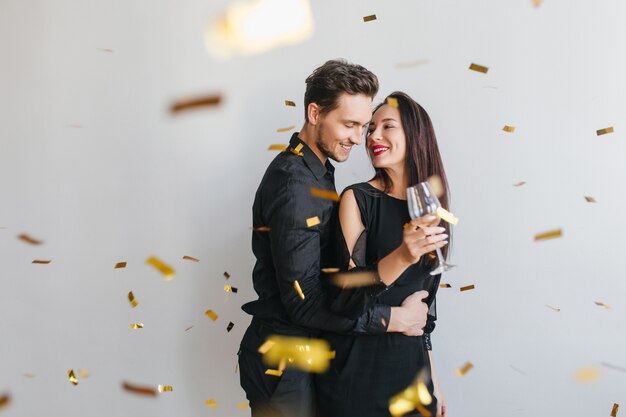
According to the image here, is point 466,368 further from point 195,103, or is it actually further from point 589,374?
point 195,103

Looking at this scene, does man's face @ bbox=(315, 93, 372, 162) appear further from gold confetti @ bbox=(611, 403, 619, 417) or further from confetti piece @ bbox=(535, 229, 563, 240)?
gold confetti @ bbox=(611, 403, 619, 417)

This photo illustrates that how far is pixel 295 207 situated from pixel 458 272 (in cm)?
86

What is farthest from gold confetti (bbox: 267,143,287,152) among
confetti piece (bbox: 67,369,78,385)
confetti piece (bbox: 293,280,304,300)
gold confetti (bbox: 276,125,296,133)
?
confetti piece (bbox: 67,369,78,385)

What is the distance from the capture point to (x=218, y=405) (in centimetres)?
254

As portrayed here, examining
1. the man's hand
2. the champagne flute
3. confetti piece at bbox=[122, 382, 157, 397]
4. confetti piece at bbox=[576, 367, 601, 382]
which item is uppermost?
the champagne flute

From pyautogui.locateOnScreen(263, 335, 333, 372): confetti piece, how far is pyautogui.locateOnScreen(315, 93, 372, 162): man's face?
534 millimetres

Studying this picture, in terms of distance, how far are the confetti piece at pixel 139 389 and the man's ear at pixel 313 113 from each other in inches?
51.4

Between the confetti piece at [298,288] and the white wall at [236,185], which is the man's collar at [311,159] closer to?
the confetti piece at [298,288]

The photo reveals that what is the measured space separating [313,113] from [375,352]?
27.4 inches

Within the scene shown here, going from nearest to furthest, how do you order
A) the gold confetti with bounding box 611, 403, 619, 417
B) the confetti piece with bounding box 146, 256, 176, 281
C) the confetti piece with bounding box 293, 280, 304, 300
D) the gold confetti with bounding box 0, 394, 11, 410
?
the confetti piece with bounding box 293, 280, 304, 300 → the gold confetti with bounding box 611, 403, 619, 417 → the confetti piece with bounding box 146, 256, 176, 281 → the gold confetti with bounding box 0, 394, 11, 410

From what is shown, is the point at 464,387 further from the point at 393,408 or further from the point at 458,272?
the point at 393,408

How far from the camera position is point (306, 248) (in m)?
1.75

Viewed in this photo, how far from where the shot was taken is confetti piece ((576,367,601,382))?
229 cm

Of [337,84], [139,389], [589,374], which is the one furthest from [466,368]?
[139,389]
